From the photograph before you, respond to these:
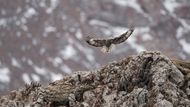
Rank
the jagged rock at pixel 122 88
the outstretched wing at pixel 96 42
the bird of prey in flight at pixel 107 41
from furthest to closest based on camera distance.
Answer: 1. the bird of prey in flight at pixel 107 41
2. the outstretched wing at pixel 96 42
3. the jagged rock at pixel 122 88

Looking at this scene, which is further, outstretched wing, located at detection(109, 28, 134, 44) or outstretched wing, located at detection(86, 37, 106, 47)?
Result: outstretched wing, located at detection(109, 28, 134, 44)

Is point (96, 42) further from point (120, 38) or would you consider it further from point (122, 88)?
point (122, 88)

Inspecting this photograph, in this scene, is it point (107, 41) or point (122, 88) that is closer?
point (122, 88)

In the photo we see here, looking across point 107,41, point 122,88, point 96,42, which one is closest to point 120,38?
point 107,41

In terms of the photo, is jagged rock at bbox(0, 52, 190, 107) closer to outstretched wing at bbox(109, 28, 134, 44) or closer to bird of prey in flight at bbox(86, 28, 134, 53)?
bird of prey in flight at bbox(86, 28, 134, 53)

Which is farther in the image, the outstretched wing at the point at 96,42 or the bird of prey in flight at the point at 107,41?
the bird of prey in flight at the point at 107,41

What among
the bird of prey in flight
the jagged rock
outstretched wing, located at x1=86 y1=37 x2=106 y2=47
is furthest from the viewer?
the bird of prey in flight

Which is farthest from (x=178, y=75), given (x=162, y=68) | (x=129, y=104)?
(x=129, y=104)

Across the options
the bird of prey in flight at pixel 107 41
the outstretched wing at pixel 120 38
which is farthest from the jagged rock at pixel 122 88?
the outstretched wing at pixel 120 38

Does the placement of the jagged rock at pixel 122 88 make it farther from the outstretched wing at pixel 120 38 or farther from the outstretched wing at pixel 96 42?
the outstretched wing at pixel 120 38

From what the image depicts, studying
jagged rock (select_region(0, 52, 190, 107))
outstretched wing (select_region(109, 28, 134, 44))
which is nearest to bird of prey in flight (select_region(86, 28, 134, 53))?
outstretched wing (select_region(109, 28, 134, 44))
